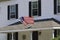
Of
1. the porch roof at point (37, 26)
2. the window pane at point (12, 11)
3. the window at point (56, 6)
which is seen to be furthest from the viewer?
the window pane at point (12, 11)

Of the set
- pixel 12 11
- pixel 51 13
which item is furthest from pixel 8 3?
pixel 51 13

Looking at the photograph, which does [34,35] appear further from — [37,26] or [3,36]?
[3,36]

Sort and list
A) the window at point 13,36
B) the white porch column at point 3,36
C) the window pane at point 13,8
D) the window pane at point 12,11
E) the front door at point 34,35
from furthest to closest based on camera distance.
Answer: the window pane at point 13,8 < the window pane at point 12,11 < the white porch column at point 3,36 < the window at point 13,36 < the front door at point 34,35

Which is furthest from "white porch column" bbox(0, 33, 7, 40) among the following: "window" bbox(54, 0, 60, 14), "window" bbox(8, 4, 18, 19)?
"window" bbox(54, 0, 60, 14)

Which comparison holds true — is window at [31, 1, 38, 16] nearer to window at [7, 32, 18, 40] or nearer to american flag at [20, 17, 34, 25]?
american flag at [20, 17, 34, 25]

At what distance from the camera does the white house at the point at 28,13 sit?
24.4 metres

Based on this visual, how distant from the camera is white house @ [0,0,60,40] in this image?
80.0ft

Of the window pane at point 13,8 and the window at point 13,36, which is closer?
the window at point 13,36

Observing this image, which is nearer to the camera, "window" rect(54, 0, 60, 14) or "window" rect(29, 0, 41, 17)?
"window" rect(54, 0, 60, 14)

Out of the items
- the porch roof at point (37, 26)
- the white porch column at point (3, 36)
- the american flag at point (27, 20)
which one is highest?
the american flag at point (27, 20)

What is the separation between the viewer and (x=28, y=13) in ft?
86.3

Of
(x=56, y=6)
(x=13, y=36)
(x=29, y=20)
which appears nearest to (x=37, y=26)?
(x=29, y=20)

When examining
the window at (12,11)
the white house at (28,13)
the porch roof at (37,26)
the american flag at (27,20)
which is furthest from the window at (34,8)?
the window at (12,11)

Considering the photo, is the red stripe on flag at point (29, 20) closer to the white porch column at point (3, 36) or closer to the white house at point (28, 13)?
the white house at point (28, 13)
